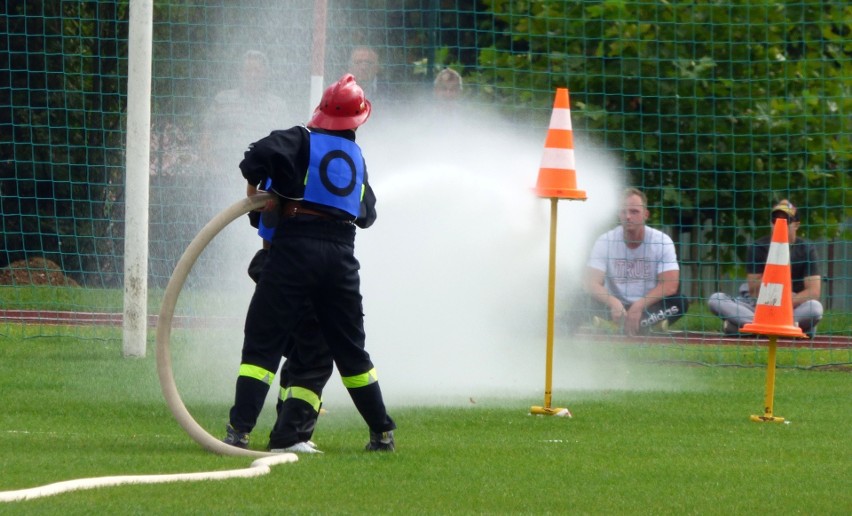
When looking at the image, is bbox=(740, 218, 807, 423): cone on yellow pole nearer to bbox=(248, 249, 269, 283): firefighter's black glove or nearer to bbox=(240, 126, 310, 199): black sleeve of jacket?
bbox=(248, 249, 269, 283): firefighter's black glove

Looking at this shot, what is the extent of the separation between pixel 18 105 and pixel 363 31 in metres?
3.36

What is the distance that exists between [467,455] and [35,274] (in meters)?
8.39

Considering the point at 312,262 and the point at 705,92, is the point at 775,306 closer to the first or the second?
the point at 312,262

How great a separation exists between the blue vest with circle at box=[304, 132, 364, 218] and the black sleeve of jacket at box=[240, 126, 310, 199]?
0.04 meters

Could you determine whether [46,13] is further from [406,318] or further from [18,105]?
[406,318]

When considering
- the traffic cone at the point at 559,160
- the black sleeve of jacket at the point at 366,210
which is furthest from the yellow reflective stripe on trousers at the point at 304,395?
the traffic cone at the point at 559,160

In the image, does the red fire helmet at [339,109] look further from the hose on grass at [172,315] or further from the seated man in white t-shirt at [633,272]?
the seated man in white t-shirt at [633,272]

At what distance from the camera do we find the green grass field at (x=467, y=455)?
18.0 ft

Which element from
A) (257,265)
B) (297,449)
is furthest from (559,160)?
(297,449)

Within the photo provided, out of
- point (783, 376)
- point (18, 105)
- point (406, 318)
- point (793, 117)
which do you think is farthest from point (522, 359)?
point (18, 105)

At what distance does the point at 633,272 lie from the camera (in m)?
12.9

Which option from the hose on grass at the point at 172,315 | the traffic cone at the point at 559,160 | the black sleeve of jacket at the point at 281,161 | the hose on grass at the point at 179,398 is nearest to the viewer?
the hose on grass at the point at 179,398

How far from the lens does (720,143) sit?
13578 millimetres

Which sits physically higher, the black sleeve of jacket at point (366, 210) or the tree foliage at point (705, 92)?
the tree foliage at point (705, 92)
